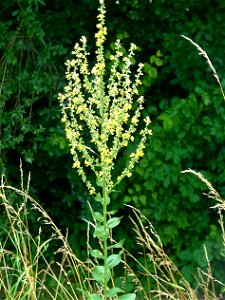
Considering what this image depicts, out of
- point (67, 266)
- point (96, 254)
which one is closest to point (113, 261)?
point (96, 254)

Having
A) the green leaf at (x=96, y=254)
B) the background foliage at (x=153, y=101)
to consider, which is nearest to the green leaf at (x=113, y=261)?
the green leaf at (x=96, y=254)

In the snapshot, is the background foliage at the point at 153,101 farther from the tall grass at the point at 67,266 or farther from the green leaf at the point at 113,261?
the green leaf at the point at 113,261

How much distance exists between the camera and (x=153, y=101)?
6.36m

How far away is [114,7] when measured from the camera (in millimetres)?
6512

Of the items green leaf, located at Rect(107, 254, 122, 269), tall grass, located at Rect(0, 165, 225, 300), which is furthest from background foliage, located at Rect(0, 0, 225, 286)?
green leaf, located at Rect(107, 254, 122, 269)

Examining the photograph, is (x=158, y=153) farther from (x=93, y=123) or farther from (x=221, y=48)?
(x=93, y=123)

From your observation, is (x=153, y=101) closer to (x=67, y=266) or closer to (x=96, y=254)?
(x=67, y=266)

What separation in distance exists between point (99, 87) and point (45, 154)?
3.85 meters

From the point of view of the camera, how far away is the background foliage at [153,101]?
580 cm

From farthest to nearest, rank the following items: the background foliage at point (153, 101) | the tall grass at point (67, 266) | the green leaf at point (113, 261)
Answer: the background foliage at point (153, 101), the tall grass at point (67, 266), the green leaf at point (113, 261)

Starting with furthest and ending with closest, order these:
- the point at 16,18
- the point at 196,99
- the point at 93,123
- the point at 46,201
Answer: the point at 46,201 → the point at 16,18 → the point at 196,99 → the point at 93,123

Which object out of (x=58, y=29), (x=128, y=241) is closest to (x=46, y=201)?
(x=128, y=241)

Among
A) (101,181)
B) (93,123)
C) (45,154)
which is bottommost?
(45,154)

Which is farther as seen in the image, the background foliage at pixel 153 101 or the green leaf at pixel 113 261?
the background foliage at pixel 153 101
